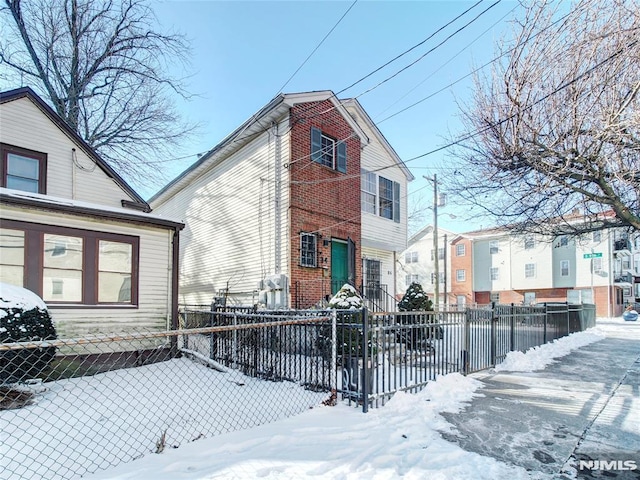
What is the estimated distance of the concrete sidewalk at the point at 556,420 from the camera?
12.1 feet

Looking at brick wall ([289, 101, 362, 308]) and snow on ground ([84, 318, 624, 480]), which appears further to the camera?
brick wall ([289, 101, 362, 308])

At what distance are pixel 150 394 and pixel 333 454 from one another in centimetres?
361

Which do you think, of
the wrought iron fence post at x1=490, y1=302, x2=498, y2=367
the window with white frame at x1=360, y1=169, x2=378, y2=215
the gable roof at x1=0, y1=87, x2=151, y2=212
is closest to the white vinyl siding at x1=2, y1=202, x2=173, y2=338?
the gable roof at x1=0, y1=87, x2=151, y2=212

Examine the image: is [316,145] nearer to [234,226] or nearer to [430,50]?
[234,226]

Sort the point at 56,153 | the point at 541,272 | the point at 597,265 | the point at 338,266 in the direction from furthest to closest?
the point at 541,272, the point at 597,265, the point at 338,266, the point at 56,153

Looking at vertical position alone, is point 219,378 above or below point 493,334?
below

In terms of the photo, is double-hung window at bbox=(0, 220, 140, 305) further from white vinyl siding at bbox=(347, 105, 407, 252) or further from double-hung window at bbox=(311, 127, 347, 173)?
white vinyl siding at bbox=(347, 105, 407, 252)

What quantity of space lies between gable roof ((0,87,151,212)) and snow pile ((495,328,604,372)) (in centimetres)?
1102

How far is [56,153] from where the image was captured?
1024cm

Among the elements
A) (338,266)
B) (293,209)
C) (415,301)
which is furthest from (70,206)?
(415,301)

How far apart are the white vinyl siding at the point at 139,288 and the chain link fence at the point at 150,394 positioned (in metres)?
0.50

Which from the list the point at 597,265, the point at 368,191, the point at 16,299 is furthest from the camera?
the point at 597,265

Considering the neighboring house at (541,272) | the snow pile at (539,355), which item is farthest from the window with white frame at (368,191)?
the neighboring house at (541,272)

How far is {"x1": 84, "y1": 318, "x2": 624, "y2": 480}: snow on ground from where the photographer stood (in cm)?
318
